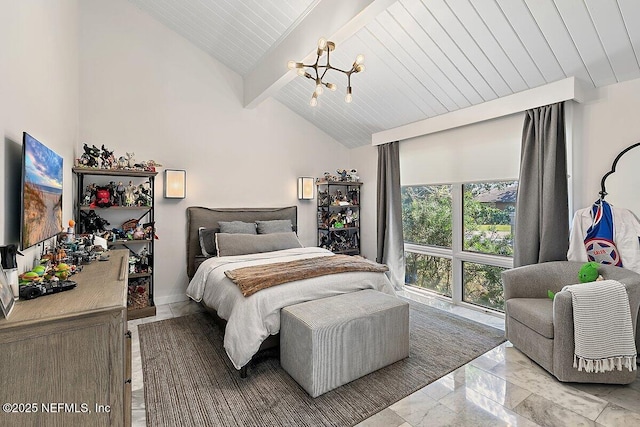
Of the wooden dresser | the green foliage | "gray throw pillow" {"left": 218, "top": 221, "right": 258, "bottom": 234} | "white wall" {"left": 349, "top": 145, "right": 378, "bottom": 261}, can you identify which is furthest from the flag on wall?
"gray throw pillow" {"left": 218, "top": 221, "right": 258, "bottom": 234}

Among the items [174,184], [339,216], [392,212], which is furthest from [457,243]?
[174,184]

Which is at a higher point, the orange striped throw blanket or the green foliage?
the green foliage

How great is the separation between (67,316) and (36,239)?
860 mm

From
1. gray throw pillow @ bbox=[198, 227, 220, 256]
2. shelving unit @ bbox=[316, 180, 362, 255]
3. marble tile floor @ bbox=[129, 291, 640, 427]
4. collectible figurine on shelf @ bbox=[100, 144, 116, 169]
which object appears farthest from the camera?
shelving unit @ bbox=[316, 180, 362, 255]

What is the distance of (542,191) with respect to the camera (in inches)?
120

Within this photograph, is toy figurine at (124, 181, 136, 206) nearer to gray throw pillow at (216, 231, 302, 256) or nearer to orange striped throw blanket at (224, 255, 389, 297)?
gray throw pillow at (216, 231, 302, 256)

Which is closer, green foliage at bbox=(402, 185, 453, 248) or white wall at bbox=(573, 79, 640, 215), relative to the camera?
white wall at bbox=(573, 79, 640, 215)

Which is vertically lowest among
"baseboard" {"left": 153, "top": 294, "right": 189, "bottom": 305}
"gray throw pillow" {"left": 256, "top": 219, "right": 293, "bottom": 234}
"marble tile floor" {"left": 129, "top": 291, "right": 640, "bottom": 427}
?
"marble tile floor" {"left": 129, "top": 291, "right": 640, "bottom": 427}

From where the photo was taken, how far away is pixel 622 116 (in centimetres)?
279

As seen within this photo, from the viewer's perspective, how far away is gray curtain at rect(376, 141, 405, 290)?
4.67 metres

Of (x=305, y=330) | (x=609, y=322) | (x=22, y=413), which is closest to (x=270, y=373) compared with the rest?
(x=305, y=330)

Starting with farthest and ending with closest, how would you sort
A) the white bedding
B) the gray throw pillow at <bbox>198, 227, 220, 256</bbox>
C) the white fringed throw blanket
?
1. the gray throw pillow at <bbox>198, 227, 220, 256</bbox>
2. the white bedding
3. the white fringed throw blanket

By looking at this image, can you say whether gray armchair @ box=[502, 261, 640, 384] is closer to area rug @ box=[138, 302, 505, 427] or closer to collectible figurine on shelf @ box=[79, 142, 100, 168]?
area rug @ box=[138, 302, 505, 427]

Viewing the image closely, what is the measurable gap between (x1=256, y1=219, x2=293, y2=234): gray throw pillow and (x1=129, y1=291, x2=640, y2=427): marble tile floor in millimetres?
2269
